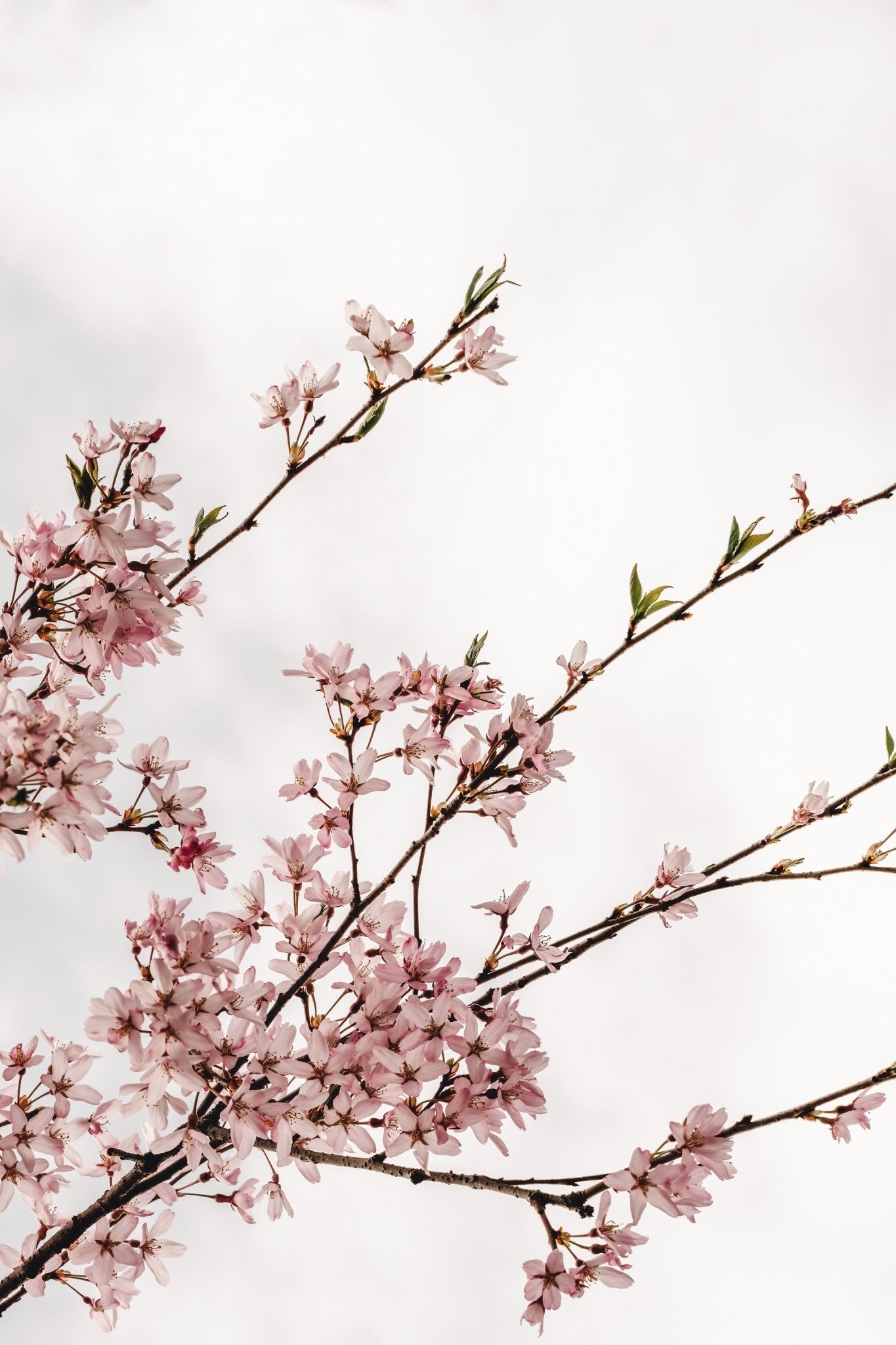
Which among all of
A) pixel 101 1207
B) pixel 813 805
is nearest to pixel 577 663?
pixel 813 805

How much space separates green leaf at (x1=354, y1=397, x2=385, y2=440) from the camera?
274 cm

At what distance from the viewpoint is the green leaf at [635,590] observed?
9.09ft

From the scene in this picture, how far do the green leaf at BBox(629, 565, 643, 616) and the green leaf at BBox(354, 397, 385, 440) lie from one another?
0.92 m

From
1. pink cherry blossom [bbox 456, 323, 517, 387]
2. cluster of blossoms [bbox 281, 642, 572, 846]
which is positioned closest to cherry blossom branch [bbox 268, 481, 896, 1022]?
cluster of blossoms [bbox 281, 642, 572, 846]

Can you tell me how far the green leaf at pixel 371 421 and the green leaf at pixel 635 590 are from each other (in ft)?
3.03

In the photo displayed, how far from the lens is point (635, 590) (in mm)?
2777

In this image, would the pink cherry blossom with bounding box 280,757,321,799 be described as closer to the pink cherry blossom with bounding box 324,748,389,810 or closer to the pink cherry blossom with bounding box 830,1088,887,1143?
the pink cherry blossom with bounding box 324,748,389,810

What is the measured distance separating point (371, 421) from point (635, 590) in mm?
982

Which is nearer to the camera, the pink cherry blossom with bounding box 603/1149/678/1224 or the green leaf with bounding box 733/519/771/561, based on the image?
the pink cherry blossom with bounding box 603/1149/678/1224

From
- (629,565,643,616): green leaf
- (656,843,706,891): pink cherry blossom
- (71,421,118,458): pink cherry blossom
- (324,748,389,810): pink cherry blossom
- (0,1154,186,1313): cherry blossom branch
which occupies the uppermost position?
(71,421,118,458): pink cherry blossom

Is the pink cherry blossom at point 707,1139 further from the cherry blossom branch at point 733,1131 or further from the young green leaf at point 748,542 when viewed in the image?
the young green leaf at point 748,542

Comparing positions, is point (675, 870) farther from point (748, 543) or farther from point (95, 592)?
point (95, 592)

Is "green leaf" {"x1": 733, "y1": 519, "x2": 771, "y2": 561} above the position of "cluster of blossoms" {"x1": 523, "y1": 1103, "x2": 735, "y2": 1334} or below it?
above

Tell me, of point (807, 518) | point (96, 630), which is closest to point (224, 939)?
point (96, 630)
